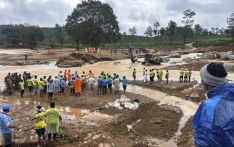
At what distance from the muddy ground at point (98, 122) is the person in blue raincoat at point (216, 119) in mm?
11620

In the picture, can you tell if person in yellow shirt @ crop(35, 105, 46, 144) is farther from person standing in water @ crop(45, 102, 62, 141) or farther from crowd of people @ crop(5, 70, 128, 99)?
crowd of people @ crop(5, 70, 128, 99)

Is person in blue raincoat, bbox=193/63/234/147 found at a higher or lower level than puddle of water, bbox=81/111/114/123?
higher

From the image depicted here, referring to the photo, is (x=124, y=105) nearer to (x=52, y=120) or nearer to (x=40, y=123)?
(x=52, y=120)

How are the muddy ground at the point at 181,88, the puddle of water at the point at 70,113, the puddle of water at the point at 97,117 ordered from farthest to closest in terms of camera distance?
the muddy ground at the point at 181,88
the puddle of water at the point at 70,113
the puddle of water at the point at 97,117

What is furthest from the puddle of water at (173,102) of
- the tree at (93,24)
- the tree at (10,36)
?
the tree at (10,36)

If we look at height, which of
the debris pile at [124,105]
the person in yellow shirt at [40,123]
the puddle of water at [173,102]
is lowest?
the puddle of water at [173,102]

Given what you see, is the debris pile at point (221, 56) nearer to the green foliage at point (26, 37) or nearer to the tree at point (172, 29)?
the tree at point (172, 29)

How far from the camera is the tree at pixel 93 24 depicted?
8019cm

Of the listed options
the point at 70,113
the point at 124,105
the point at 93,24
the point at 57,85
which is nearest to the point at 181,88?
the point at 124,105

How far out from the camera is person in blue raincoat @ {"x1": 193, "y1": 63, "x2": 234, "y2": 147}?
2748 millimetres

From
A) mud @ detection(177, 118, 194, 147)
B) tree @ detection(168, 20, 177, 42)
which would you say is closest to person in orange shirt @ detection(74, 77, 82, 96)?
mud @ detection(177, 118, 194, 147)

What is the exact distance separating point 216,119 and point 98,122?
1718 cm

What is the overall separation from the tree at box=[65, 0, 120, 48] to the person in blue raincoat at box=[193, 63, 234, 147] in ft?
252

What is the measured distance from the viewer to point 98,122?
64.7 ft
